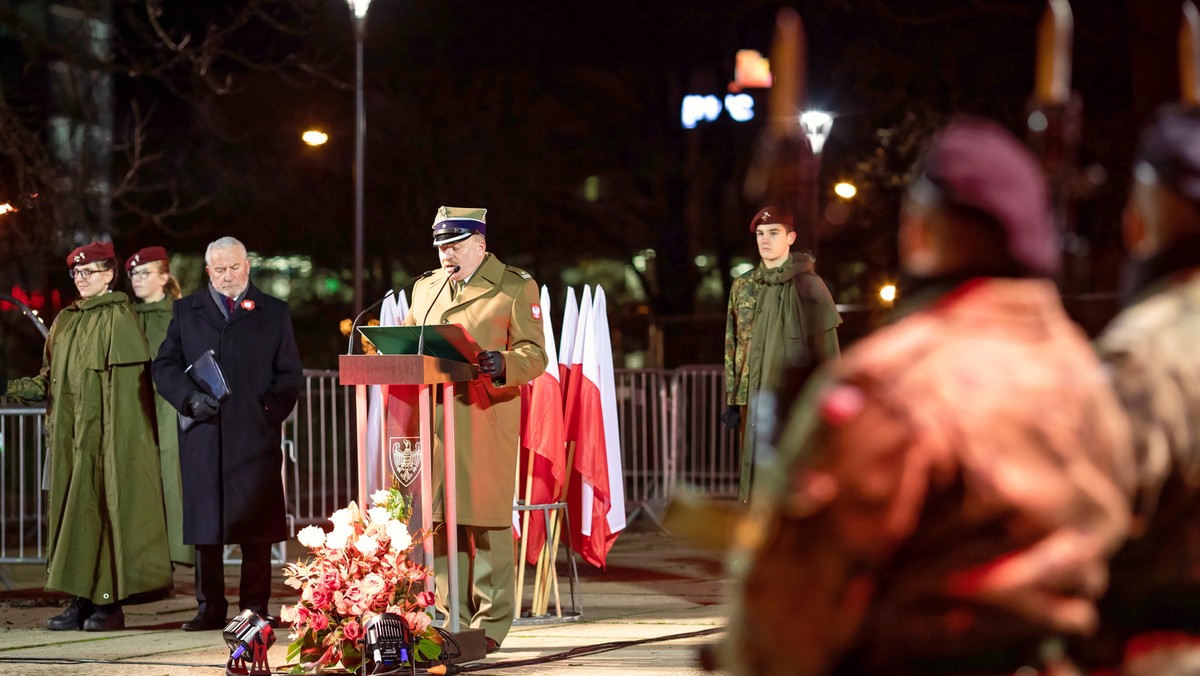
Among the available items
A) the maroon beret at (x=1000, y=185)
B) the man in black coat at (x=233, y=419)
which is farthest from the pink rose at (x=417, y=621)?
the maroon beret at (x=1000, y=185)

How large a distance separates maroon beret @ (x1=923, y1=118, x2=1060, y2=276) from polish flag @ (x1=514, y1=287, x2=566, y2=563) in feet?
20.5

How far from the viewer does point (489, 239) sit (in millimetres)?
28094

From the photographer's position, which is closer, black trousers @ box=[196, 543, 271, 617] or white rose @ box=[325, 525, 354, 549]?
white rose @ box=[325, 525, 354, 549]

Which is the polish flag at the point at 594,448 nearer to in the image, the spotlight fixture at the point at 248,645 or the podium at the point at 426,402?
the podium at the point at 426,402

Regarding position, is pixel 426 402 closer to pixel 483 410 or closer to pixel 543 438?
pixel 483 410

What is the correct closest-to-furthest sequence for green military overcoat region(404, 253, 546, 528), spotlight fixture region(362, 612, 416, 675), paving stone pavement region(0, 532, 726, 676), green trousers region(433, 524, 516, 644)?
1. spotlight fixture region(362, 612, 416, 675)
2. paving stone pavement region(0, 532, 726, 676)
3. green military overcoat region(404, 253, 546, 528)
4. green trousers region(433, 524, 516, 644)

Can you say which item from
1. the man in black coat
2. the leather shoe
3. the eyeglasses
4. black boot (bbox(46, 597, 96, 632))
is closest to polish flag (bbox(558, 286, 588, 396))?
the man in black coat

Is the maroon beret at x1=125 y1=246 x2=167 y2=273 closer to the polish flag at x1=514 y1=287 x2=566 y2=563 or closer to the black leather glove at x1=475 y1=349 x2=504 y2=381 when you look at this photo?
the polish flag at x1=514 y1=287 x2=566 y2=563

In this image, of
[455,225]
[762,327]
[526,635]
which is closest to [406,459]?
[455,225]

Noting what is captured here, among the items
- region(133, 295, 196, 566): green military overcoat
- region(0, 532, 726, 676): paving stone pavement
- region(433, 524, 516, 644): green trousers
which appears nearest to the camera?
region(0, 532, 726, 676): paving stone pavement

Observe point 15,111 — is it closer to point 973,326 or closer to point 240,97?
point 240,97

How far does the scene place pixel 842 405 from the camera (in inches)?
90.6

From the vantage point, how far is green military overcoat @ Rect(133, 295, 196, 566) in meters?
9.53

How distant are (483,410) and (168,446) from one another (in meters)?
2.87
